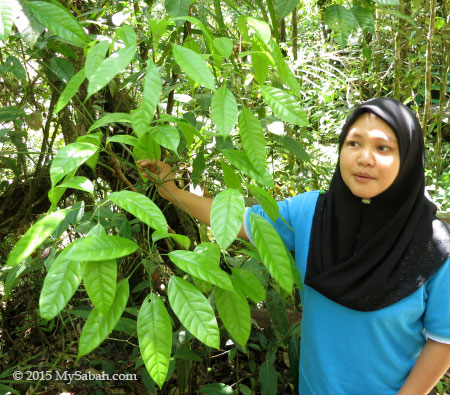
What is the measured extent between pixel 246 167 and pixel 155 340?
1.19 feet

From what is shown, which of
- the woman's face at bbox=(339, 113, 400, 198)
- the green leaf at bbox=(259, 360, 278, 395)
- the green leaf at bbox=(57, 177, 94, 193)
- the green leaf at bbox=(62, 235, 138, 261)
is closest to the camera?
the green leaf at bbox=(62, 235, 138, 261)

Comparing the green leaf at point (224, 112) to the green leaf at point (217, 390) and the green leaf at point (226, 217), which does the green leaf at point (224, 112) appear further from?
the green leaf at point (217, 390)

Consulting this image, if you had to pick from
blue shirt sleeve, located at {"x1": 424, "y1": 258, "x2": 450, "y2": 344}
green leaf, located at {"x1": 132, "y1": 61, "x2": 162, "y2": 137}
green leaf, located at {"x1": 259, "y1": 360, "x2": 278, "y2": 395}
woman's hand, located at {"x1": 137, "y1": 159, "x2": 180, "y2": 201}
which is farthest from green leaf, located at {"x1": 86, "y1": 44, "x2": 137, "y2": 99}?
green leaf, located at {"x1": 259, "y1": 360, "x2": 278, "y2": 395}

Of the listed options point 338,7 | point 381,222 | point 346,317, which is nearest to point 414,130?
point 381,222

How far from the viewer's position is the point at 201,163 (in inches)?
51.0

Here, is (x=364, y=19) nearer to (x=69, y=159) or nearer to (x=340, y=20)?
(x=340, y=20)

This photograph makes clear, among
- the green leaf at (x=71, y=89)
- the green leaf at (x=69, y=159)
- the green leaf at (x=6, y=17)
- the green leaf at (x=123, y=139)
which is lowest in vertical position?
the green leaf at (x=69, y=159)

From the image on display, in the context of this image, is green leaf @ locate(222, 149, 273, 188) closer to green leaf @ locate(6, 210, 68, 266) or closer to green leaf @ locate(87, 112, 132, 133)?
green leaf @ locate(87, 112, 132, 133)

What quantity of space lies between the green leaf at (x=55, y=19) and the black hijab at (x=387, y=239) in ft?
2.35

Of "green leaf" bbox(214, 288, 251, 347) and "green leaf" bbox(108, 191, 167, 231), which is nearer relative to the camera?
"green leaf" bbox(108, 191, 167, 231)

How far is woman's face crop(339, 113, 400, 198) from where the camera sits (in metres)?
1.11

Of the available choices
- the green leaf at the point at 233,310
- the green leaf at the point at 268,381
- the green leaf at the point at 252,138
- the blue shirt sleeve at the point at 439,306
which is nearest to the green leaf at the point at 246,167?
the green leaf at the point at 252,138

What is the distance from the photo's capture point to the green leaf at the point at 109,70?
649mm

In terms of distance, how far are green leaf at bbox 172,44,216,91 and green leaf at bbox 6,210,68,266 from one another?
30 cm
